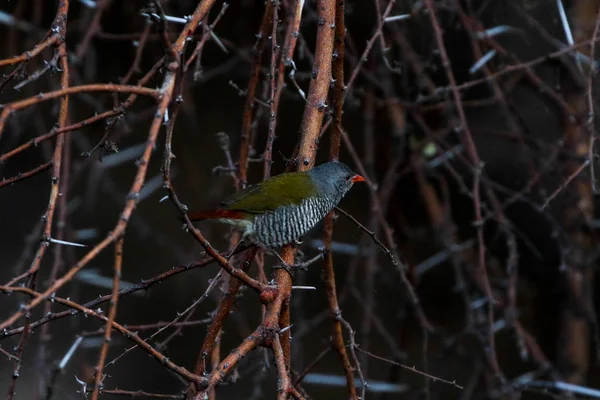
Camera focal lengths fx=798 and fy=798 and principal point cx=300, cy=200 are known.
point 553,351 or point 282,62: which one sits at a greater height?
point 282,62

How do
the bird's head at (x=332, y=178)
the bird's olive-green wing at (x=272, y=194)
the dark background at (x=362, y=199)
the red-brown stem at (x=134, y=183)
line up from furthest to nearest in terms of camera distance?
1. the dark background at (x=362, y=199)
2. the bird's head at (x=332, y=178)
3. the bird's olive-green wing at (x=272, y=194)
4. the red-brown stem at (x=134, y=183)

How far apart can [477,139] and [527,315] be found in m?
1.42

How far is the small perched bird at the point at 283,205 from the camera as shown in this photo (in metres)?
3.54

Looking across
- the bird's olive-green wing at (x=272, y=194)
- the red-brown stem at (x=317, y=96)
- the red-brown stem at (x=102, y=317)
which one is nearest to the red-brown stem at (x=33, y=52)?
the red-brown stem at (x=102, y=317)

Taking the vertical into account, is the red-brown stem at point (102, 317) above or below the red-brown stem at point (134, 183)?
below

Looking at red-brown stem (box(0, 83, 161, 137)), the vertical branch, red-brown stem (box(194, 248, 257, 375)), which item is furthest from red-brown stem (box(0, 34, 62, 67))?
the vertical branch

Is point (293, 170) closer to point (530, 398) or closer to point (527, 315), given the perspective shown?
point (527, 315)

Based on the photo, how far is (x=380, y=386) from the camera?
15.3 ft

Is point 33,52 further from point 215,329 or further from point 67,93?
point 215,329

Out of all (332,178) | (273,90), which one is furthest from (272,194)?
(273,90)

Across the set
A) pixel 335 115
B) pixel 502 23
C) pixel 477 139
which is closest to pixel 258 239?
pixel 335 115

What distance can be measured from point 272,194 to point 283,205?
0.07m

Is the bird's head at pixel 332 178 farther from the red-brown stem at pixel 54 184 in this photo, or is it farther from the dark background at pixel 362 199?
the red-brown stem at pixel 54 184

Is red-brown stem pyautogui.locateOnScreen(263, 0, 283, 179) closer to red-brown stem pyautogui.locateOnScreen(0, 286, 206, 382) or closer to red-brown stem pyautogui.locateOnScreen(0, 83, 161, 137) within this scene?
red-brown stem pyautogui.locateOnScreen(0, 83, 161, 137)
